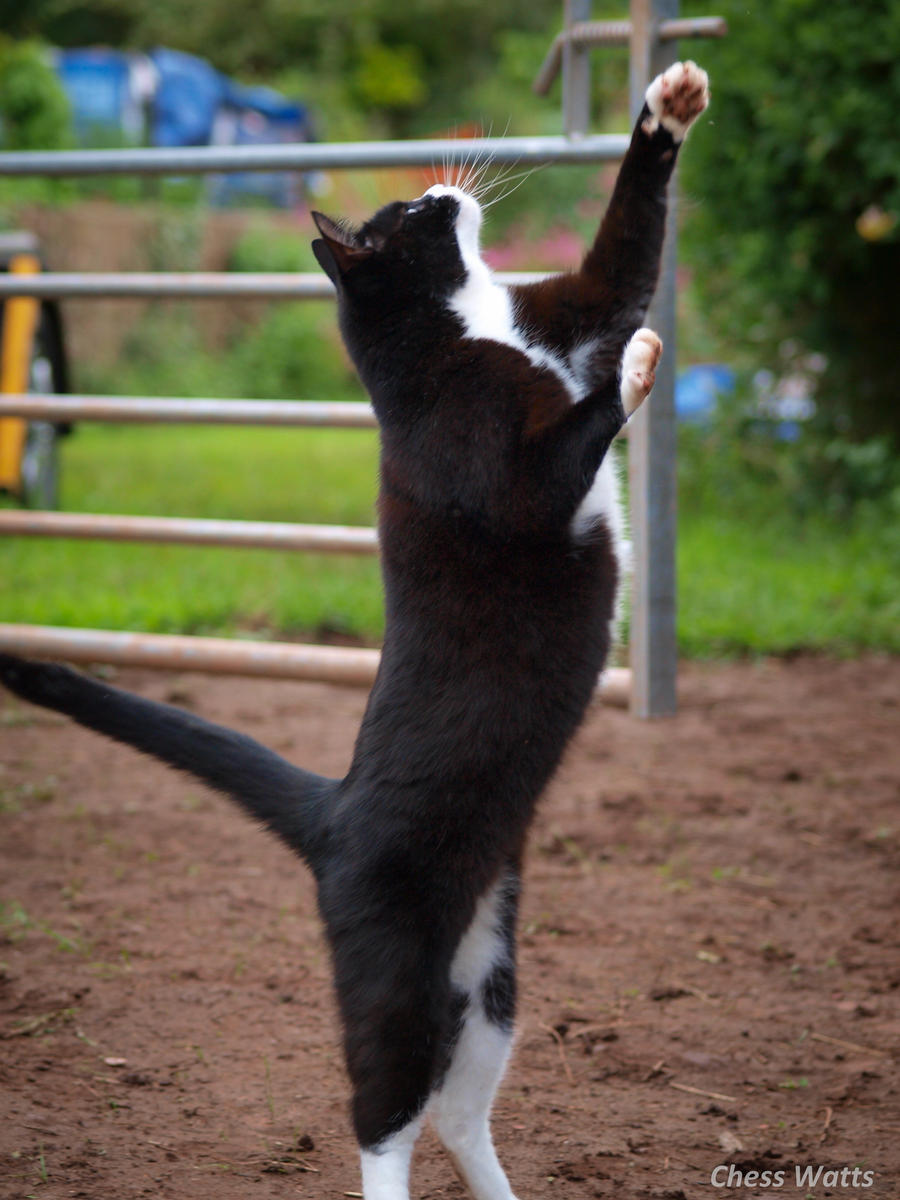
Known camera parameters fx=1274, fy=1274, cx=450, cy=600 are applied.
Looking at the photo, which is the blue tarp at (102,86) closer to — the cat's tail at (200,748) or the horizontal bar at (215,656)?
the horizontal bar at (215,656)

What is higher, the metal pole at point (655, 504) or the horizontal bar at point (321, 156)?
the horizontal bar at point (321, 156)

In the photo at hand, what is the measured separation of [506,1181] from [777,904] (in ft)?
3.82

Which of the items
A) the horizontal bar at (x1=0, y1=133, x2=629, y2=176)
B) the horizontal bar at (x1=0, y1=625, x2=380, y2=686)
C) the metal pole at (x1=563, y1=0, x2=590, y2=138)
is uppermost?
the metal pole at (x1=563, y1=0, x2=590, y2=138)

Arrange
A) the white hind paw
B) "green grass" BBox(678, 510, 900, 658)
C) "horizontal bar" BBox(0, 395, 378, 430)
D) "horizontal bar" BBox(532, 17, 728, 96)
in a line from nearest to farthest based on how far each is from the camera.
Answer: the white hind paw
"horizontal bar" BBox(532, 17, 728, 96)
"horizontal bar" BBox(0, 395, 378, 430)
"green grass" BBox(678, 510, 900, 658)

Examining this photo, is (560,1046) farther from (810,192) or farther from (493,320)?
(810,192)

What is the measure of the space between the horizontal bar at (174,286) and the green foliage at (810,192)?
7.36 feet

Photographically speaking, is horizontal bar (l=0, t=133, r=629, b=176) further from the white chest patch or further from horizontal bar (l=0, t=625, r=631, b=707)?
horizontal bar (l=0, t=625, r=631, b=707)

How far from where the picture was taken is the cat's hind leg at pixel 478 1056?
66.6 inches

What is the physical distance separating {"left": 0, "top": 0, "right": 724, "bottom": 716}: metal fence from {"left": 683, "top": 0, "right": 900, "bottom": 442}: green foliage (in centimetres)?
182

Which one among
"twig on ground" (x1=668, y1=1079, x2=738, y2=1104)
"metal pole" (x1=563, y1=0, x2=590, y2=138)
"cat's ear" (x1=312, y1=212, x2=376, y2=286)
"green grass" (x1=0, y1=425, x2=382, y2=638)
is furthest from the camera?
"green grass" (x1=0, y1=425, x2=382, y2=638)

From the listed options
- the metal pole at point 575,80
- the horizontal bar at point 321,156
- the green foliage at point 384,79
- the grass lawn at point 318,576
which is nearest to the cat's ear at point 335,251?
the horizontal bar at point 321,156

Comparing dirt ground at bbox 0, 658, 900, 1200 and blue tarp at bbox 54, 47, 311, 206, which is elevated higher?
blue tarp at bbox 54, 47, 311, 206

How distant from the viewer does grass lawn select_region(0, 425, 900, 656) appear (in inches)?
178

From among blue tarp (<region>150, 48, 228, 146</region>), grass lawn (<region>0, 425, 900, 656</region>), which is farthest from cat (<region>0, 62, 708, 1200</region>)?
blue tarp (<region>150, 48, 228, 146</region>)
